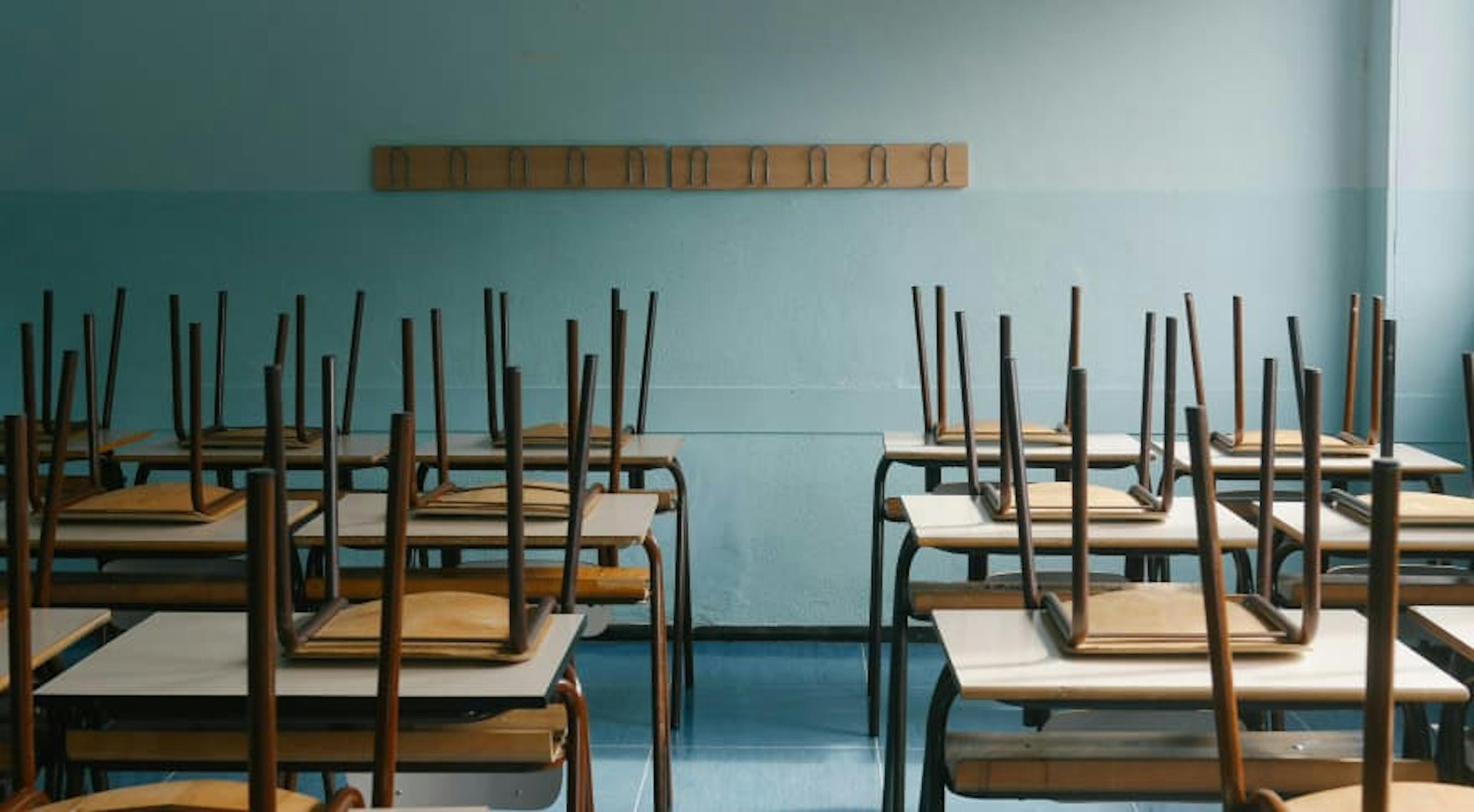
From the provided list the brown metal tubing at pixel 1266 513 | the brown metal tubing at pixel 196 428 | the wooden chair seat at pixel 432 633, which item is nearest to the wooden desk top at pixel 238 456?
the brown metal tubing at pixel 196 428

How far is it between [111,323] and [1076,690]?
3.91 meters

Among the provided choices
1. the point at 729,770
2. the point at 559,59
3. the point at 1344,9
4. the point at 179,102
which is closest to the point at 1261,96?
the point at 1344,9

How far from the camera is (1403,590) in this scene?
3.09m

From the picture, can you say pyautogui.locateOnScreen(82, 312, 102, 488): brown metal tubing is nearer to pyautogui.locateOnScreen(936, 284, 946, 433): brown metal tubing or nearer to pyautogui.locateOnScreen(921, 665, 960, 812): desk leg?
pyautogui.locateOnScreen(936, 284, 946, 433): brown metal tubing

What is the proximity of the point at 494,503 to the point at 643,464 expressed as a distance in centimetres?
90

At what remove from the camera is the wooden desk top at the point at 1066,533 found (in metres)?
2.77

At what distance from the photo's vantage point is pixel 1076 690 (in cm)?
188

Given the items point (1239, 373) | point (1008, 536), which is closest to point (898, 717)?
point (1008, 536)

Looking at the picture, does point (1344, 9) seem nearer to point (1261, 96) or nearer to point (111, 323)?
point (1261, 96)

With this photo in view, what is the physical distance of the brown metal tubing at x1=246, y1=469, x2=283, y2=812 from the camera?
4.53ft

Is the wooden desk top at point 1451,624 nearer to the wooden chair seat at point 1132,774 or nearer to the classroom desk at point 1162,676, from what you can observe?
the classroom desk at point 1162,676

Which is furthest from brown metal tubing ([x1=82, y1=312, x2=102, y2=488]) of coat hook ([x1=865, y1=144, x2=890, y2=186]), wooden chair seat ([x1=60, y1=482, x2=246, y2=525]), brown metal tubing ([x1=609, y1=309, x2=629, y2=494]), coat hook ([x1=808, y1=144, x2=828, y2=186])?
coat hook ([x1=865, y1=144, x2=890, y2=186])

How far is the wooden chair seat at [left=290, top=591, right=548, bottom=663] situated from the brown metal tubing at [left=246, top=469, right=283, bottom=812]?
588 millimetres

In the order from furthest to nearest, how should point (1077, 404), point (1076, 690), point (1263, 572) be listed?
1. point (1263, 572)
2. point (1077, 404)
3. point (1076, 690)
